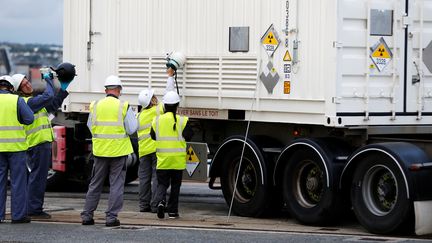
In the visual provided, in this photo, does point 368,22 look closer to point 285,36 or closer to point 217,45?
point 285,36

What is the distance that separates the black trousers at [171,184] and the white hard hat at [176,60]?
5.09ft

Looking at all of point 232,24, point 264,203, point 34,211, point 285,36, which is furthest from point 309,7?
point 34,211

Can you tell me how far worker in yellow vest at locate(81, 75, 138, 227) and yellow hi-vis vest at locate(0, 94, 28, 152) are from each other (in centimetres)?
87

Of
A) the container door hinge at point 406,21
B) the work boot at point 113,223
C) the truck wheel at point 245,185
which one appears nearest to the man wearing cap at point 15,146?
the work boot at point 113,223

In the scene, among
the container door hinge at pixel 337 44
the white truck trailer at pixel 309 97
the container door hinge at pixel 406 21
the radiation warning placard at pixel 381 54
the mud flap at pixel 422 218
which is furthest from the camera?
the container door hinge at pixel 406 21

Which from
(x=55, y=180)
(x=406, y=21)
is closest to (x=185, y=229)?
(x=406, y=21)

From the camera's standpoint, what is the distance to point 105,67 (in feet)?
52.9

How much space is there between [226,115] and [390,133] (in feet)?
7.88

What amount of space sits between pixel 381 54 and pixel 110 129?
127 inches

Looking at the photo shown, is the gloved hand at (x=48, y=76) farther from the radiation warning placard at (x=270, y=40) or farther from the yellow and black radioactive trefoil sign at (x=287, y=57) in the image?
the yellow and black radioactive trefoil sign at (x=287, y=57)

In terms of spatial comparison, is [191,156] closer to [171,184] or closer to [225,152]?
[225,152]

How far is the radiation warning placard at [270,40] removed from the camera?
13.5 m

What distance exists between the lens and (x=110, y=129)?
12.8 meters

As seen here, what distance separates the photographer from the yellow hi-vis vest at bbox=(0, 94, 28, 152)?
42.7 feet
